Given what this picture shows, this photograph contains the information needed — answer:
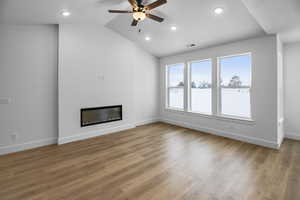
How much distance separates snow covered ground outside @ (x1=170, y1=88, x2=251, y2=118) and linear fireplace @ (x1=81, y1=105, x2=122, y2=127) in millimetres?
2656

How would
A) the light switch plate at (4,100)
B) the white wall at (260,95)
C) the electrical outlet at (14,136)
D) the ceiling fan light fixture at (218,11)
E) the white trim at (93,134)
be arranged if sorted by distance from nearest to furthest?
the ceiling fan light fixture at (218,11) < the light switch plate at (4,100) < the electrical outlet at (14,136) < the white wall at (260,95) < the white trim at (93,134)

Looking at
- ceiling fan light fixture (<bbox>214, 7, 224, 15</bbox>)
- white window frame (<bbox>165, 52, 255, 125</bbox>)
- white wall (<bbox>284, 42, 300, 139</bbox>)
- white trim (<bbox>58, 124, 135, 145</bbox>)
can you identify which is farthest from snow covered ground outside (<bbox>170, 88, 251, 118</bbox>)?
Answer: white trim (<bbox>58, 124, 135, 145</bbox>)

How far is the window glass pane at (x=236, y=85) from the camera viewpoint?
383cm

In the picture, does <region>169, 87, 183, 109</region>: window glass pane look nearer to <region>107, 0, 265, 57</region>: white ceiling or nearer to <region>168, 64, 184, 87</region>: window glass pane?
<region>168, 64, 184, 87</region>: window glass pane

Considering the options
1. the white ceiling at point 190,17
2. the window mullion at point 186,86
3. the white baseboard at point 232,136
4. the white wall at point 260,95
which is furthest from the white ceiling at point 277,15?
the white baseboard at point 232,136

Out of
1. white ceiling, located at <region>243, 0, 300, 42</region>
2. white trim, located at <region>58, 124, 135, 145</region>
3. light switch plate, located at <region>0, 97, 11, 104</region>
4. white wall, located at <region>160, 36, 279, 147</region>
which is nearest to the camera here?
white ceiling, located at <region>243, 0, 300, 42</region>

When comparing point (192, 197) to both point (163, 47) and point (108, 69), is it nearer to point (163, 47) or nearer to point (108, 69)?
point (108, 69)

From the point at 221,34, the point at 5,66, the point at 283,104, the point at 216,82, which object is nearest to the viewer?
the point at 5,66

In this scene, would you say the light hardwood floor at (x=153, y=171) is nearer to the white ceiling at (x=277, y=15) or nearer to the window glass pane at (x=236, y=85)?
the window glass pane at (x=236, y=85)

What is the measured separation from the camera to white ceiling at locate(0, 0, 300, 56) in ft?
8.25

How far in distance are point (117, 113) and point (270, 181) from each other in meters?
3.93

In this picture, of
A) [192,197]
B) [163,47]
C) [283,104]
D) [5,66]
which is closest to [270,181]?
[192,197]

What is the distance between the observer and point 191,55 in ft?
16.1

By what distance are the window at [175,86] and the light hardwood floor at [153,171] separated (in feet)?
6.87
